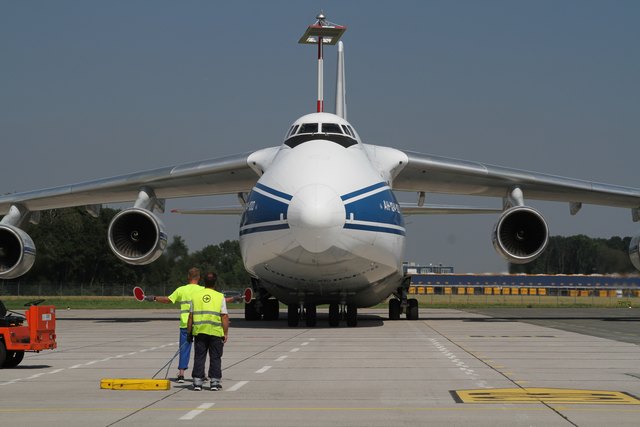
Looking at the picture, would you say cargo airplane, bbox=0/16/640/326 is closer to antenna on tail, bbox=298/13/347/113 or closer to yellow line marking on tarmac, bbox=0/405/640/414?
antenna on tail, bbox=298/13/347/113

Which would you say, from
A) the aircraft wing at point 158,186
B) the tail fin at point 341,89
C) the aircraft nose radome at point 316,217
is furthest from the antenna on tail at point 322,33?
the aircraft nose radome at point 316,217

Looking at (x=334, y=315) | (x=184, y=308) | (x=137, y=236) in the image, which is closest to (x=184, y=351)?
(x=184, y=308)

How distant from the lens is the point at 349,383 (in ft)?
32.3

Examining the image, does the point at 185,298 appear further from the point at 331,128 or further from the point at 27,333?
the point at 331,128

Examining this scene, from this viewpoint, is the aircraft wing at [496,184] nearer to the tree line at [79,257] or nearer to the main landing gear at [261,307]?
the main landing gear at [261,307]

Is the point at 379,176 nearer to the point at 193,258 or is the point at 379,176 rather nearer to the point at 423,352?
the point at 423,352

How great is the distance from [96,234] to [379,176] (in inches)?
1507

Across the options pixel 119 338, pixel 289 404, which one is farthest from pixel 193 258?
pixel 289 404

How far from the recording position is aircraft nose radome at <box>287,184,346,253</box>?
17.2 m

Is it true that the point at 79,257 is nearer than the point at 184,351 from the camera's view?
No

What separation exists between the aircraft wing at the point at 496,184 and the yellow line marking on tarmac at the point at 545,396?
43.3 feet

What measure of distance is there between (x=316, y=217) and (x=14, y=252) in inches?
341

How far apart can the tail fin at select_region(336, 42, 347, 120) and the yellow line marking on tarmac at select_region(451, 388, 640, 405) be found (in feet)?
58.9

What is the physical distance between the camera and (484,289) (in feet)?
246
